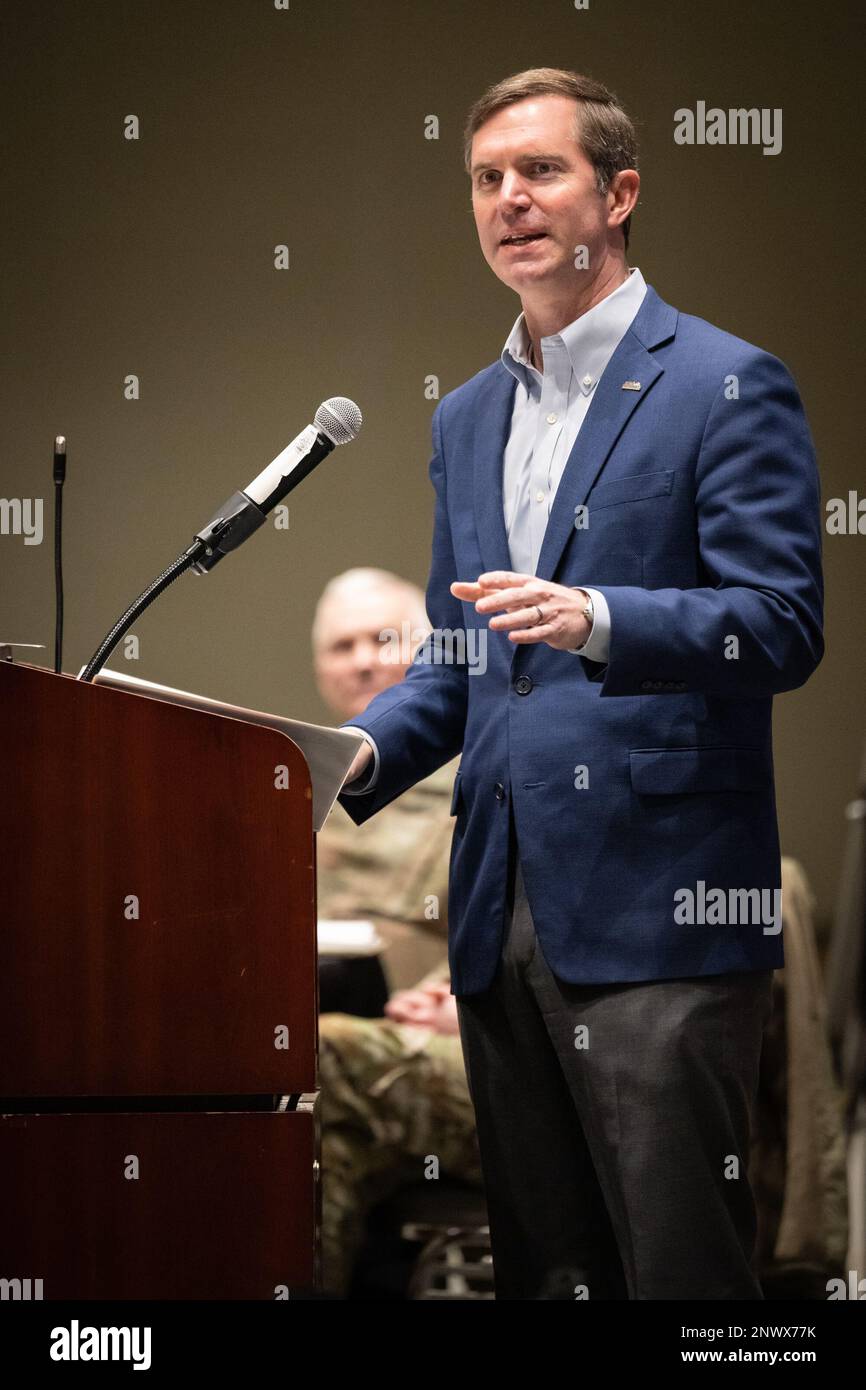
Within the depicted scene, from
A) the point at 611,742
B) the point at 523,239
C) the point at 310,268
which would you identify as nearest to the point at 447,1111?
the point at 611,742

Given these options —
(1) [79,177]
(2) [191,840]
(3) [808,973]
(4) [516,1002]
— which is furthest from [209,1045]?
(1) [79,177]

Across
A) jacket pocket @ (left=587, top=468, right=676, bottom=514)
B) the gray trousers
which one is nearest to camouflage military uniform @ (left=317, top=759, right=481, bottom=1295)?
the gray trousers

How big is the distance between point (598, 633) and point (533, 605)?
0.24ft

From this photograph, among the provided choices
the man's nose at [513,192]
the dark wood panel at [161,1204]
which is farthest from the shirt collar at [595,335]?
the dark wood panel at [161,1204]

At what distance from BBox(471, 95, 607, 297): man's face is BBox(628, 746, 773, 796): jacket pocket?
547 millimetres

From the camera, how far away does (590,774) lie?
1.52 m

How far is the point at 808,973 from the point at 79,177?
2351 mm

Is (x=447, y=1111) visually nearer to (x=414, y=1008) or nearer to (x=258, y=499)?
(x=414, y=1008)

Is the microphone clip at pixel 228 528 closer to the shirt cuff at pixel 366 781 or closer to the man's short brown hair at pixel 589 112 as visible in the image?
the shirt cuff at pixel 366 781

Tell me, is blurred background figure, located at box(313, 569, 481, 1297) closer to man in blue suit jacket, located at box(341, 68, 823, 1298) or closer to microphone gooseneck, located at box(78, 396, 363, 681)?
man in blue suit jacket, located at box(341, 68, 823, 1298)

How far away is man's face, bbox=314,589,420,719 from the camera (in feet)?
10.4

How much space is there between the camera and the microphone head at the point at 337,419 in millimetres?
1579

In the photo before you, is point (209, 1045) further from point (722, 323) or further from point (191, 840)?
point (722, 323)

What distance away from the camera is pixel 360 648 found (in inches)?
125
